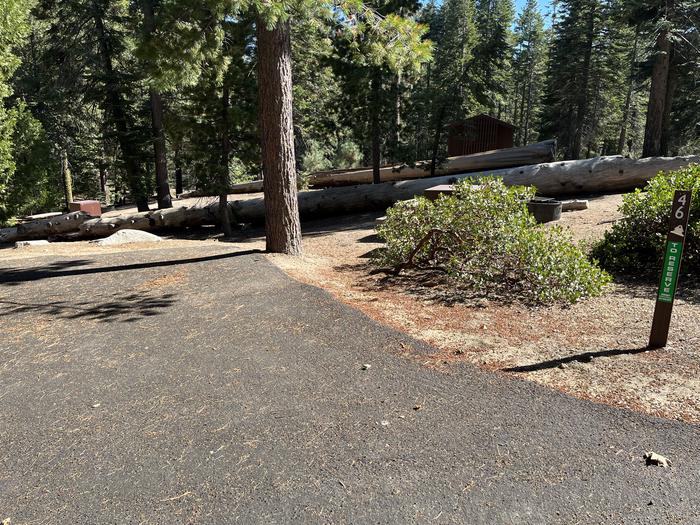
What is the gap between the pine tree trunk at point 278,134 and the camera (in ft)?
27.2

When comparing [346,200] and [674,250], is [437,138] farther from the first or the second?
[674,250]

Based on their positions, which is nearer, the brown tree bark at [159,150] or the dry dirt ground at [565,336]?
the dry dirt ground at [565,336]

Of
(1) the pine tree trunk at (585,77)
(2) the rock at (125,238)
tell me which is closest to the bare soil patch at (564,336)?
(2) the rock at (125,238)

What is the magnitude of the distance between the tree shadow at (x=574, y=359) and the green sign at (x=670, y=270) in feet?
1.83

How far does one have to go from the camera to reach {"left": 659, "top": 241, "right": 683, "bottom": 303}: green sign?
4.02 meters

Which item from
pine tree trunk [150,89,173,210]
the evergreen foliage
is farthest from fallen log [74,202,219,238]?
the evergreen foliage

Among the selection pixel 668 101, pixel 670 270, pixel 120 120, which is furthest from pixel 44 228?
pixel 668 101

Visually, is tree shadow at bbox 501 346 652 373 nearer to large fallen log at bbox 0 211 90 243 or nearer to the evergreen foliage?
the evergreen foliage

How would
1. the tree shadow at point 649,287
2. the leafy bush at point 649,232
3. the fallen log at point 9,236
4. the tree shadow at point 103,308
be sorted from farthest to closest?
the fallen log at point 9,236
the leafy bush at point 649,232
the tree shadow at point 103,308
the tree shadow at point 649,287

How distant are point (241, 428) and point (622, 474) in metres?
2.51

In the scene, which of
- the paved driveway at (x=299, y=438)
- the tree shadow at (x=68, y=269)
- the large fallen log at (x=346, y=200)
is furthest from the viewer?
the large fallen log at (x=346, y=200)

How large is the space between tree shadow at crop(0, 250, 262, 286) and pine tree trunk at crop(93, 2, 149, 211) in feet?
33.7

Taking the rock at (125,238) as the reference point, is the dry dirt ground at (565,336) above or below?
above

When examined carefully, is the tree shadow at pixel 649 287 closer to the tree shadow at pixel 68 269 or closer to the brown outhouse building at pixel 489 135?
the tree shadow at pixel 68 269
